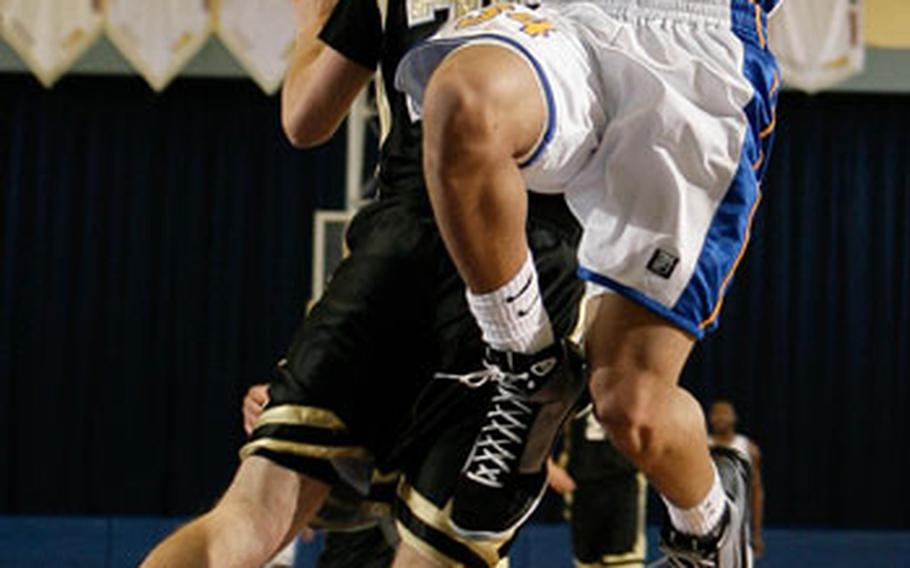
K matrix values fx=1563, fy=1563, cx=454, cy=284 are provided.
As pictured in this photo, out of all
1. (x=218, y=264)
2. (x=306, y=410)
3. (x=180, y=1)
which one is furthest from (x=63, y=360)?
(x=306, y=410)

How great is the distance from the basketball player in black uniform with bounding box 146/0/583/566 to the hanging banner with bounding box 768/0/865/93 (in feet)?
19.3

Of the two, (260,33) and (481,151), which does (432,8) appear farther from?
(260,33)

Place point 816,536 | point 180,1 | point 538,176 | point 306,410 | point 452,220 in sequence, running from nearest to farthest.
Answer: point 452,220 → point 538,176 → point 306,410 → point 180,1 → point 816,536

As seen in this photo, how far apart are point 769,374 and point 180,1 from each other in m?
5.00

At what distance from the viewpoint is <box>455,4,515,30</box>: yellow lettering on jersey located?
2502 mm

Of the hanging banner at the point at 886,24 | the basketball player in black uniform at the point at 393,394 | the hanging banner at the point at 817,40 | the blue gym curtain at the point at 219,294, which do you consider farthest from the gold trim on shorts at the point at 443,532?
the blue gym curtain at the point at 219,294

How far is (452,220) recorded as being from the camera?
2.31 metres

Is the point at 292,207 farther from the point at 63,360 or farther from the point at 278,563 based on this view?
the point at 278,563

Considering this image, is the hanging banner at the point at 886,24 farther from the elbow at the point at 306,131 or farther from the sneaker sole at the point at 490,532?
the sneaker sole at the point at 490,532

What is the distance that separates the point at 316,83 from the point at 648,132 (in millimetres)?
789

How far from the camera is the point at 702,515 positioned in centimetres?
277

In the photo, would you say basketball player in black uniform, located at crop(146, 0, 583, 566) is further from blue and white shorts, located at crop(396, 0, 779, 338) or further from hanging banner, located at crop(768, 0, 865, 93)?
hanging banner, located at crop(768, 0, 865, 93)

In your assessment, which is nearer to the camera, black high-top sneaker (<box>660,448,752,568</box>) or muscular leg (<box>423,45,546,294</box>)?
muscular leg (<box>423,45,546,294</box>)

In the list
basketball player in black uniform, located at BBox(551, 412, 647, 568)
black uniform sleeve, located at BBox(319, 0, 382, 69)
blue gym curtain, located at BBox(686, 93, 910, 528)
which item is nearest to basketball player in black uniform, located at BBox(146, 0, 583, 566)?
black uniform sleeve, located at BBox(319, 0, 382, 69)
